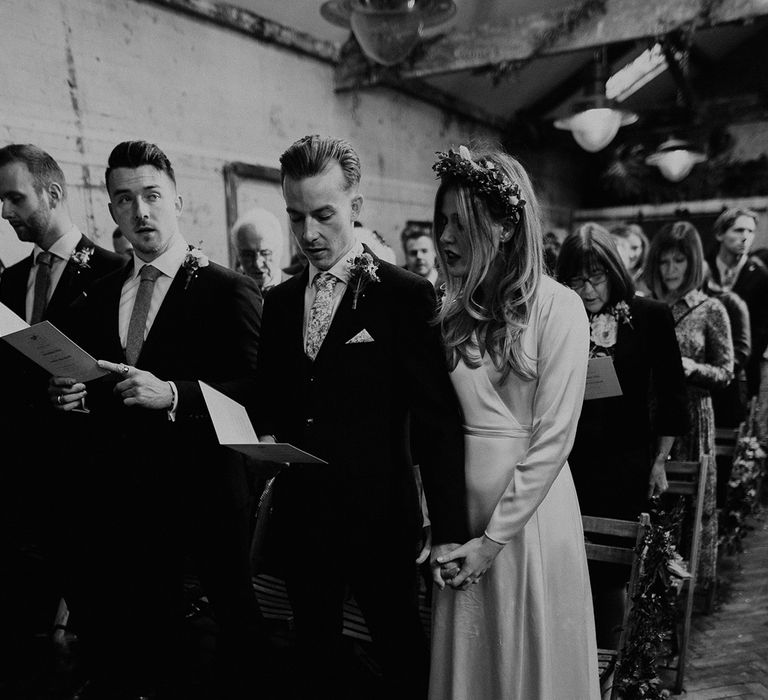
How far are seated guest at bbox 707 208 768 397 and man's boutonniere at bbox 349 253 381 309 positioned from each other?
13.0ft

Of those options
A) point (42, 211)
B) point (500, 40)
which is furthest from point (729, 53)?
point (42, 211)

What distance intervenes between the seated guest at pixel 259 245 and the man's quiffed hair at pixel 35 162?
3.08ft

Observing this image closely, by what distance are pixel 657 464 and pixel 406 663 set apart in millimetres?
1379

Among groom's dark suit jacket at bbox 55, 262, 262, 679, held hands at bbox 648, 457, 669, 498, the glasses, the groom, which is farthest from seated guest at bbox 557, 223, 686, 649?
groom's dark suit jacket at bbox 55, 262, 262, 679

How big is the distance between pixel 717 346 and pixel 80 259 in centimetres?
289

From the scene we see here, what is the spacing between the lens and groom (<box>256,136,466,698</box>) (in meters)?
1.68

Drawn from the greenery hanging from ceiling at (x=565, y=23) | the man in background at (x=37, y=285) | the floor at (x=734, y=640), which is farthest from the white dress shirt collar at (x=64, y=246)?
the greenery hanging from ceiling at (x=565, y=23)

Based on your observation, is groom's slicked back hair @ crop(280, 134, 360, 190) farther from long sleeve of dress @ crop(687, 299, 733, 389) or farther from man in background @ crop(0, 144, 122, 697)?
long sleeve of dress @ crop(687, 299, 733, 389)

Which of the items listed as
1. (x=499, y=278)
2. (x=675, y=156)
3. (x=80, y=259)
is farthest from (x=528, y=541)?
(x=675, y=156)

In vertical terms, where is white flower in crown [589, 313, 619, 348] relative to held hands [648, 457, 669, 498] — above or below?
above

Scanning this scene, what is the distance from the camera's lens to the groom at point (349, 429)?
1.68m

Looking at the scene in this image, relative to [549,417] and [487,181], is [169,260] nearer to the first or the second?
[487,181]

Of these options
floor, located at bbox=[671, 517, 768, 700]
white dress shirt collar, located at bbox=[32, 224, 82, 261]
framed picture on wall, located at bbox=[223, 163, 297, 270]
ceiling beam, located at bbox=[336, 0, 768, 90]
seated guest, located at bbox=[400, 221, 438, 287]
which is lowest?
floor, located at bbox=[671, 517, 768, 700]

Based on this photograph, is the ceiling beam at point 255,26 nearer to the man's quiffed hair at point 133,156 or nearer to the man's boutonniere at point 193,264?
the man's quiffed hair at point 133,156
